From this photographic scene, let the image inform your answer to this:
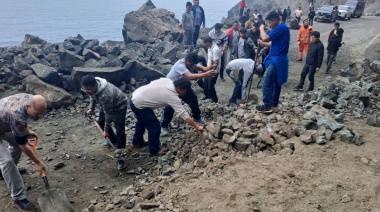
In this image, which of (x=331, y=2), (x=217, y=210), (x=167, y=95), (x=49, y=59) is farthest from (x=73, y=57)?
(x=331, y=2)

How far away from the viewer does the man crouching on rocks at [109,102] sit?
5.21m

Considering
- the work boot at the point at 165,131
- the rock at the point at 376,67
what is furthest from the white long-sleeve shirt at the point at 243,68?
the rock at the point at 376,67

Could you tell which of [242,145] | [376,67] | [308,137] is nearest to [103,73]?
[242,145]

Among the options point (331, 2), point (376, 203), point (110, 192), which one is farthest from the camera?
point (331, 2)

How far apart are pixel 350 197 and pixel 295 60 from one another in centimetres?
1061

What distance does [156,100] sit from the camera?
213 inches

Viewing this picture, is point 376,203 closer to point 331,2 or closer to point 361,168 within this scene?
point 361,168

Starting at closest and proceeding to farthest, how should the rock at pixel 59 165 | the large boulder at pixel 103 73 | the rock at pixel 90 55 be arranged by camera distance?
the rock at pixel 59 165 → the large boulder at pixel 103 73 → the rock at pixel 90 55

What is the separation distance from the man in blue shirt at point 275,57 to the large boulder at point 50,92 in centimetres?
513

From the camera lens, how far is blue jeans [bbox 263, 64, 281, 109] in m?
6.34

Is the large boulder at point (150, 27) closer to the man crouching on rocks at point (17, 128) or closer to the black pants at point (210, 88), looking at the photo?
the black pants at point (210, 88)

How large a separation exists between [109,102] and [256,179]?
8.73ft

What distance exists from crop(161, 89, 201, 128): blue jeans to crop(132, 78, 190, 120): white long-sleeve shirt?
2.95ft

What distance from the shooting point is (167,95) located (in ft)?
17.4
